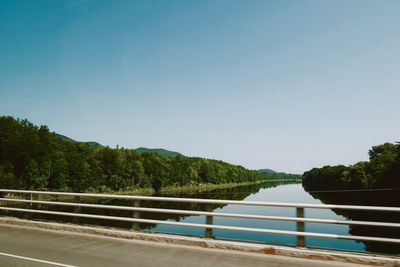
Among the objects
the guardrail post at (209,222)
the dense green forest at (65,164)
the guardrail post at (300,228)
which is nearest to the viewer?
the guardrail post at (300,228)

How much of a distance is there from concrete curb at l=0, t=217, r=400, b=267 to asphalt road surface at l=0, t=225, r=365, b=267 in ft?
0.69

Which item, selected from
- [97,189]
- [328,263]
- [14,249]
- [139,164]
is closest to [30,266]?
[14,249]

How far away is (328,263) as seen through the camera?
7801mm

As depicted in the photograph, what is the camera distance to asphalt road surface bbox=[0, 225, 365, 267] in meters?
7.85

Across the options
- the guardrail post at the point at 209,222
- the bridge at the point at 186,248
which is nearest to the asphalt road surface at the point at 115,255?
the bridge at the point at 186,248

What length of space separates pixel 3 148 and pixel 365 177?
311ft

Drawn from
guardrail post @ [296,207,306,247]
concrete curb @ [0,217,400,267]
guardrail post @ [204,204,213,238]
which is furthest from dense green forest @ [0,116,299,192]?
guardrail post @ [296,207,306,247]

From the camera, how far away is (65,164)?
97.7 meters

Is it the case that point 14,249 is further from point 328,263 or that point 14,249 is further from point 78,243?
point 328,263

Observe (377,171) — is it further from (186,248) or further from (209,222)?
(186,248)

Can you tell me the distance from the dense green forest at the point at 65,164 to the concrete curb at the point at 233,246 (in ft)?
237

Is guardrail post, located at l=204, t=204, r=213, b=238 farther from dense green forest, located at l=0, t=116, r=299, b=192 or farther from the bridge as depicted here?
dense green forest, located at l=0, t=116, r=299, b=192

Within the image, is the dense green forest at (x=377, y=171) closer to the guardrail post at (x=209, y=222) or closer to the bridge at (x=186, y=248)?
the guardrail post at (x=209, y=222)

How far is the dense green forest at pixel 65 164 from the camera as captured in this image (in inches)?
3438
